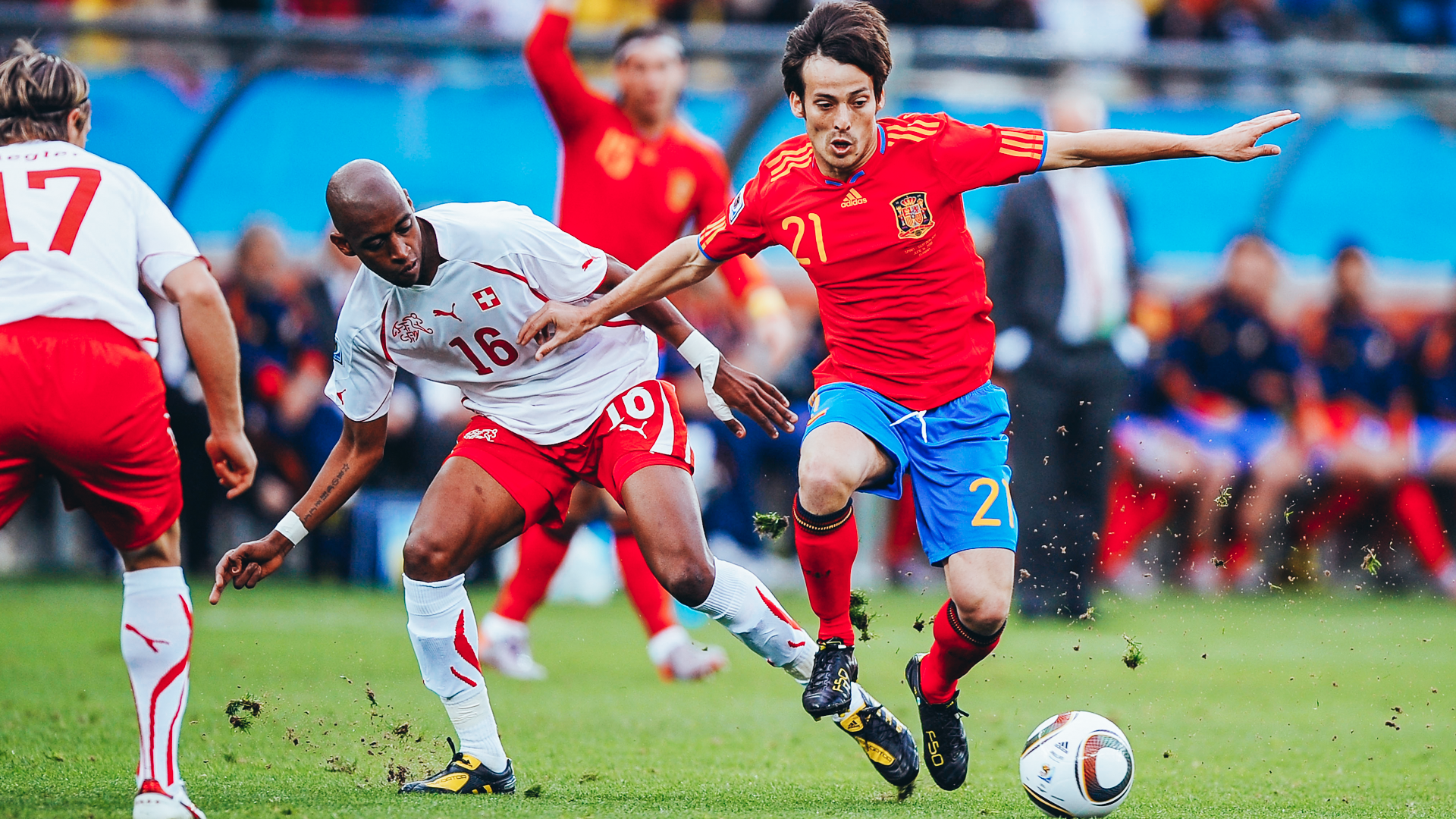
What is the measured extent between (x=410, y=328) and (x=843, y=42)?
1.74 meters

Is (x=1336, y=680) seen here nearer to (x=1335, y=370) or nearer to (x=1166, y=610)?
(x=1166, y=610)

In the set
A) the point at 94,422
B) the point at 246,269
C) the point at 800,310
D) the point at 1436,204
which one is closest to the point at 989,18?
the point at 800,310

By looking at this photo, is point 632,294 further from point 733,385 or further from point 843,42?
point 843,42

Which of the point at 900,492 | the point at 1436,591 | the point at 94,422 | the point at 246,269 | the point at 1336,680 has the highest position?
the point at 94,422

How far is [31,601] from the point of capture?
1050 centimetres

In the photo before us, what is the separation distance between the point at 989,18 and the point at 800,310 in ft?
10.3

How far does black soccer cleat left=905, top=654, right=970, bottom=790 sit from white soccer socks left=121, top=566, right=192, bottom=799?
2388 mm

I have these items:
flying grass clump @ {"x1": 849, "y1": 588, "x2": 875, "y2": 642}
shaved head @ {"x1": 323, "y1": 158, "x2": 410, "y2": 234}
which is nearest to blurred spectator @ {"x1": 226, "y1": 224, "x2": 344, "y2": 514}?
flying grass clump @ {"x1": 849, "y1": 588, "x2": 875, "y2": 642}

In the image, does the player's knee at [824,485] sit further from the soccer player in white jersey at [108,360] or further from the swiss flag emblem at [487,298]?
the soccer player in white jersey at [108,360]

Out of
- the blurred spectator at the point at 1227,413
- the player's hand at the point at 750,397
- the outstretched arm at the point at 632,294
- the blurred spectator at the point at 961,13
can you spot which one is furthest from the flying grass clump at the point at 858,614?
the blurred spectator at the point at 961,13

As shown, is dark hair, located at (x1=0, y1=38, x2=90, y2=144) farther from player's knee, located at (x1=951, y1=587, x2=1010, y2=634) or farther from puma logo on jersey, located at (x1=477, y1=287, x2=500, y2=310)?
player's knee, located at (x1=951, y1=587, x2=1010, y2=634)

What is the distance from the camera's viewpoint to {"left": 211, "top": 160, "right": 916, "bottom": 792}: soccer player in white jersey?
5141 mm

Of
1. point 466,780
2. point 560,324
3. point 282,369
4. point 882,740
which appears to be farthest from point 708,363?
point 282,369

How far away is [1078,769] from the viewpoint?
4.73 metres
